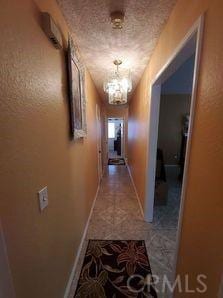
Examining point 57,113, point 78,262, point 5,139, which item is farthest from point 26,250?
point 78,262

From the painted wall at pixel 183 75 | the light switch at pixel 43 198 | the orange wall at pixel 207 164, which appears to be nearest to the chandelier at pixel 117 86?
the painted wall at pixel 183 75

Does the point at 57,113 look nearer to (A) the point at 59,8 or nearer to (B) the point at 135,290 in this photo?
(A) the point at 59,8

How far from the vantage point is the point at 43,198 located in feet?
3.20

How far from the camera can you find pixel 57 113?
1.21 metres

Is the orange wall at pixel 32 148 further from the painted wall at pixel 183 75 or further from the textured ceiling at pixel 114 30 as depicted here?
the painted wall at pixel 183 75

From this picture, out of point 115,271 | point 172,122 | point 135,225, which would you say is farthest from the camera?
point 172,122

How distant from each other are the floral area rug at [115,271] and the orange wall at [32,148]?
0.31m

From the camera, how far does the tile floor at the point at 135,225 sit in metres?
1.76

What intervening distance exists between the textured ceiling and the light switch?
1350 millimetres

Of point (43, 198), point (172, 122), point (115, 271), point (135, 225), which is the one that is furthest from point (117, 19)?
point (172, 122)

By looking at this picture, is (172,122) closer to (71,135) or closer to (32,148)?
(71,135)

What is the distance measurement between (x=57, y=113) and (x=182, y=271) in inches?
58.2

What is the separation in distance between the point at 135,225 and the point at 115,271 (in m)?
0.83

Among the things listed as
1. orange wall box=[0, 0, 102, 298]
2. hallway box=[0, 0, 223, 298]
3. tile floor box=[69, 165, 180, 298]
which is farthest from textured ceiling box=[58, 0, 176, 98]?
tile floor box=[69, 165, 180, 298]
